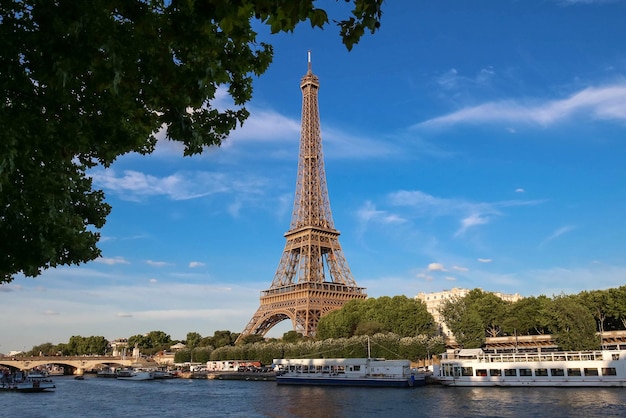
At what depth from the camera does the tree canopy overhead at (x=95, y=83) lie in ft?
26.0

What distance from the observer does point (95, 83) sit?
26.9ft

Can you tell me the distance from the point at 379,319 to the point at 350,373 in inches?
884

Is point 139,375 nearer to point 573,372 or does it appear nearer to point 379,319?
point 379,319

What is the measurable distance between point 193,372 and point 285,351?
26.1 metres

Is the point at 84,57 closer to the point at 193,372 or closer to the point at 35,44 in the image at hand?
the point at 35,44

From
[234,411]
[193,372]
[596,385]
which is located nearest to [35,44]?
[234,411]

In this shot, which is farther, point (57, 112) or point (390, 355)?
point (390, 355)

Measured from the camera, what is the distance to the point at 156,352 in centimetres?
17862

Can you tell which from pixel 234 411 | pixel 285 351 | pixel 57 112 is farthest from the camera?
pixel 285 351

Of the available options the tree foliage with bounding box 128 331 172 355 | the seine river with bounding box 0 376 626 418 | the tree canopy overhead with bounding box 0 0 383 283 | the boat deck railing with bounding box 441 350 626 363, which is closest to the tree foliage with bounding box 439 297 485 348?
the boat deck railing with bounding box 441 350 626 363

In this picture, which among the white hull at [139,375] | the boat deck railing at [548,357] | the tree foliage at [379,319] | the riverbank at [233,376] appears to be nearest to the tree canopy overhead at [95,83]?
the boat deck railing at [548,357]

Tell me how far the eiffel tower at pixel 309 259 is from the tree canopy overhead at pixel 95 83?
96.9 meters

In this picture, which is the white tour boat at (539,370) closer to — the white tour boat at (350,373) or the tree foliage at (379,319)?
the white tour boat at (350,373)

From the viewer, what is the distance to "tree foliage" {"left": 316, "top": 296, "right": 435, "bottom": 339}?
297 feet
